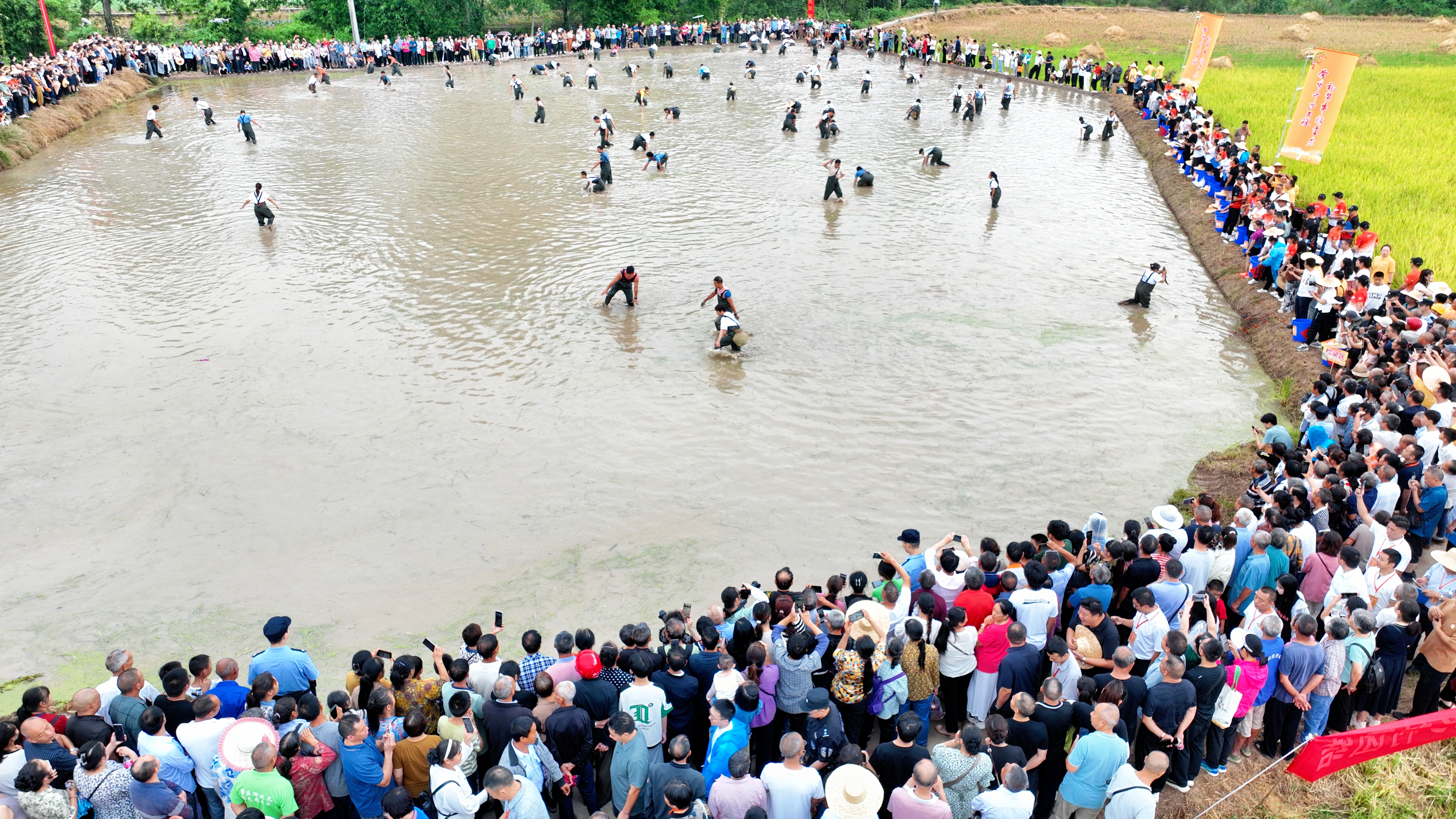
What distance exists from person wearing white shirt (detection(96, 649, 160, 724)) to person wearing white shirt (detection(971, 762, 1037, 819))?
543 centimetres

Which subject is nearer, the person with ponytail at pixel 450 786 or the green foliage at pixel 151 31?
the person with ponytail at pixel 450 786

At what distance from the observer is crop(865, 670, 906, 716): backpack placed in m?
6.33

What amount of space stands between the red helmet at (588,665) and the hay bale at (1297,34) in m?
50.8

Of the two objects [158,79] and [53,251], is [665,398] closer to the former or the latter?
[53,251]

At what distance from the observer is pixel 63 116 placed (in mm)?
27906

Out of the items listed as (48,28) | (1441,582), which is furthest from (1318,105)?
(48,28)

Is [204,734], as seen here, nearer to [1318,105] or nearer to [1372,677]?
[1372,677]

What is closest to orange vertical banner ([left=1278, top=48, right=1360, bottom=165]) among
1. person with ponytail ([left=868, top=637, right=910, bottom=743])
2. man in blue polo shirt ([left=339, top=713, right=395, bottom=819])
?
person with ponytail ([left=868, top=637, right=910, bottom=743])

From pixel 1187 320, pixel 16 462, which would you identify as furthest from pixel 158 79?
pixel 1187 320

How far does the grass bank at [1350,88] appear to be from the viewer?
17344mm

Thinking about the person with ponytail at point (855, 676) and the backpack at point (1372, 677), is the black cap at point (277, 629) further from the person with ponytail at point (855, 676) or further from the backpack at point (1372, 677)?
the backpack at point (1372, 677)

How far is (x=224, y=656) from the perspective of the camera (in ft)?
27.9

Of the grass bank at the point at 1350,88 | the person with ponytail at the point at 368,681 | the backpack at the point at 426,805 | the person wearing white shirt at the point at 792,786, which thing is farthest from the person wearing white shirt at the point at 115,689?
the grass bank at the point at 1350,88

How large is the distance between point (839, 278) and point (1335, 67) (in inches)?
438
